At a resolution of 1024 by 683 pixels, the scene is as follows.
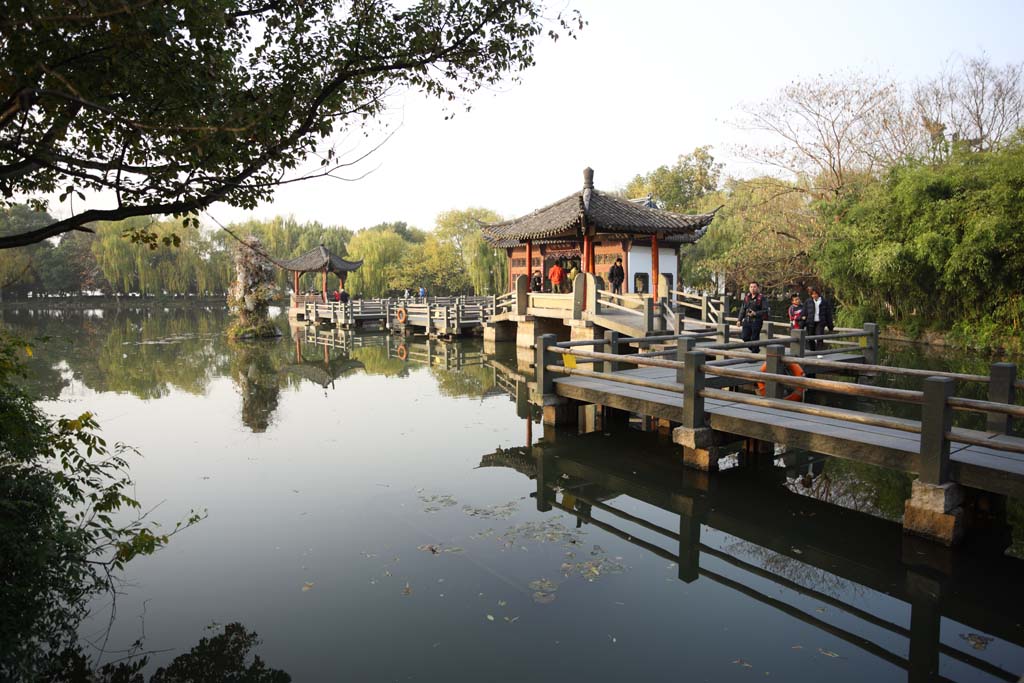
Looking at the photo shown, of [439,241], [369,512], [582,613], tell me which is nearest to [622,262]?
[369,512]

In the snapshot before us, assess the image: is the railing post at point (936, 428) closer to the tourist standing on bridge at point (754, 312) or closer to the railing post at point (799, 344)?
the railing post at point (799, 344)

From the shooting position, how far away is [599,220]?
1750 centimetres

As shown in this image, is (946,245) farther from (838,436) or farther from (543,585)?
(543,585)

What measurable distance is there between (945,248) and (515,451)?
15742 millimetres

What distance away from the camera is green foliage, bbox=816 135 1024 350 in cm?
1680

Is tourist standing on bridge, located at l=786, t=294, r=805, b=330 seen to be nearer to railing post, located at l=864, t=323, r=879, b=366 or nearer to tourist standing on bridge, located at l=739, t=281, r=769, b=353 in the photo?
tourist standing on bridge, located at l=739, t=281, r=769, b=353

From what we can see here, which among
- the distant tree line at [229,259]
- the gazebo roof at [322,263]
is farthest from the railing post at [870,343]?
the distant tree line at [229,259]

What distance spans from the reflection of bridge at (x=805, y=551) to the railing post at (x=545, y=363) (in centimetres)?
150

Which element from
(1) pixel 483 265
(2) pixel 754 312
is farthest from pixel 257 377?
(1) pixel 483 265

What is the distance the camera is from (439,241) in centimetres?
4503

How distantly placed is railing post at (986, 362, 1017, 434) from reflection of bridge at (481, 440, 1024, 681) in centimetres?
129

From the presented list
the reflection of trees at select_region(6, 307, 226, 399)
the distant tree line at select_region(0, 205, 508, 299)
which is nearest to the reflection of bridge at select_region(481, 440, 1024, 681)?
the reflection of trees at select_region(6, 307, 226, 399)

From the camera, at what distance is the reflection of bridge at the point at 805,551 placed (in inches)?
165

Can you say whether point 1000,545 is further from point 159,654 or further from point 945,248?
point 945,248
